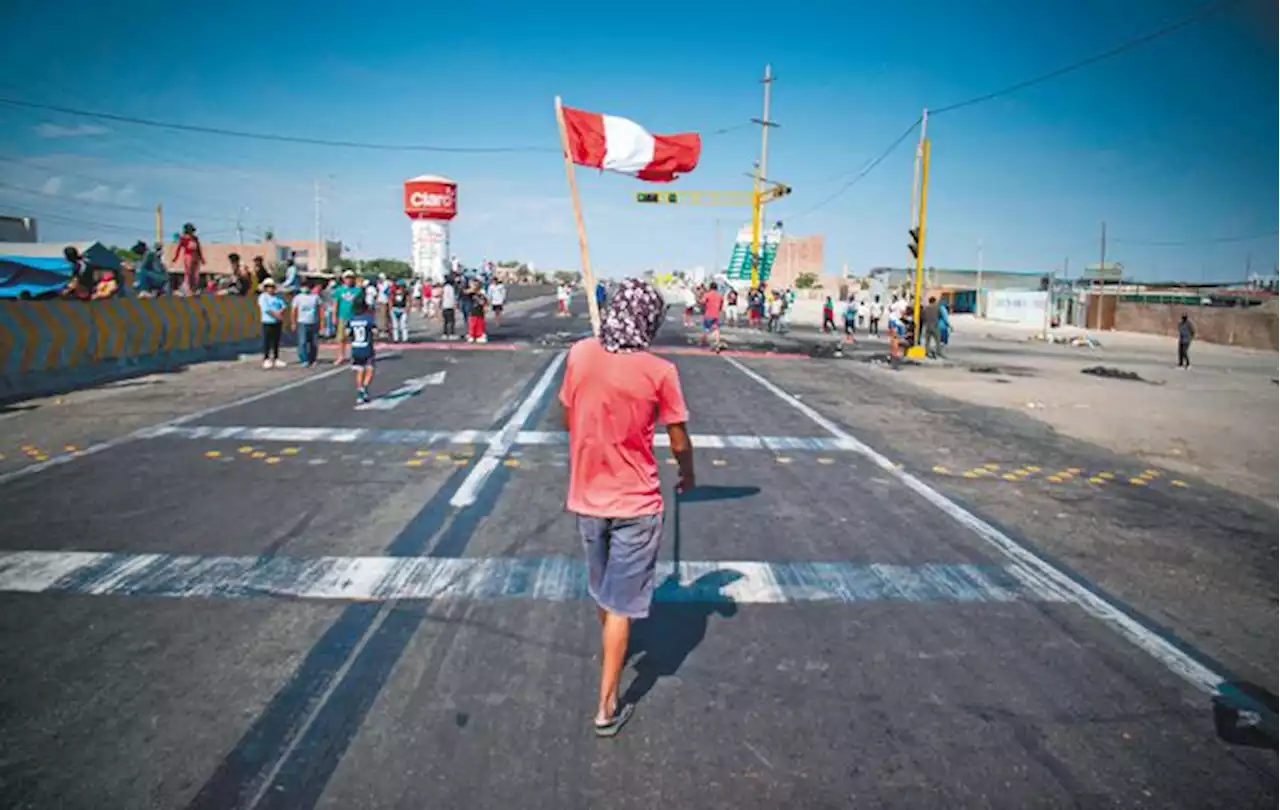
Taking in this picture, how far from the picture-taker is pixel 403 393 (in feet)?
41.2

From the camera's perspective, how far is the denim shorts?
321 cm

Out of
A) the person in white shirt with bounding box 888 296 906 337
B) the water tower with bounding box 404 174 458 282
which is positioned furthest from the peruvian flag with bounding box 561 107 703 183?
the water tower with bounding box 404 174 458 282

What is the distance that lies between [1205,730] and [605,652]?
2495 millimetres

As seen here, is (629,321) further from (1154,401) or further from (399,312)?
(399,312)

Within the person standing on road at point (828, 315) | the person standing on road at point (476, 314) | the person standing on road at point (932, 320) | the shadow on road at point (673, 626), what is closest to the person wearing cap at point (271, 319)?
the person standing on road at point (476, 314)

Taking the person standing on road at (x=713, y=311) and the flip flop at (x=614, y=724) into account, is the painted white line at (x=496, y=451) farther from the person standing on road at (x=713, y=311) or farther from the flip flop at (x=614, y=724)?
the person standing on road at (x=713, y=311)

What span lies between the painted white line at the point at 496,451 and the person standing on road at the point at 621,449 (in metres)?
3.22

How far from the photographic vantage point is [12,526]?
17.8 feet

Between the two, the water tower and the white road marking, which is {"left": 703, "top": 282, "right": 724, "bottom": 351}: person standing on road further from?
the water tower

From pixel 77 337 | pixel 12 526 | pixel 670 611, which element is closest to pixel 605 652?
pixel 670 611

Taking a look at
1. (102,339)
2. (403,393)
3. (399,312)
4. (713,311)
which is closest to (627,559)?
(403,393)

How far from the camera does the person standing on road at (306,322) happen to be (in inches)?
598

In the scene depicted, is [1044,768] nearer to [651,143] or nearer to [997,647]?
[997,647]

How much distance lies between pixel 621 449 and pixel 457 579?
76.1 inches
